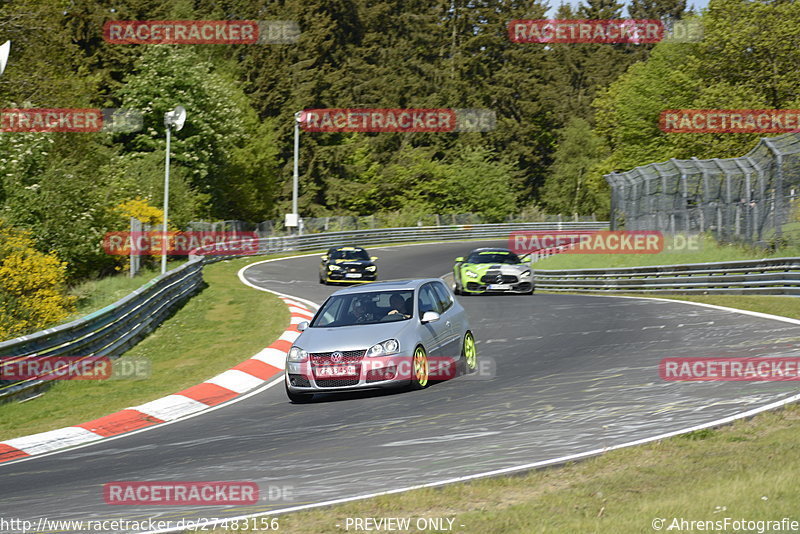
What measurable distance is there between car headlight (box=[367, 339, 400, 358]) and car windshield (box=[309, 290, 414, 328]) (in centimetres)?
70

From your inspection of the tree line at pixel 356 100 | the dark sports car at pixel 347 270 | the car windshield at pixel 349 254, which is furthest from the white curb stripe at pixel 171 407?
the car windshield at pixel 349 254

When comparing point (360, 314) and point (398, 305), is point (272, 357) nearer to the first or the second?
point (360, 314)

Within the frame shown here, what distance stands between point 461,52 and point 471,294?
7166 cm

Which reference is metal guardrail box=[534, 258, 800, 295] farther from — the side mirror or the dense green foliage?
the dense green foliage

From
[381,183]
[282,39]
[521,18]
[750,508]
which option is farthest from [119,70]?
[750,508]

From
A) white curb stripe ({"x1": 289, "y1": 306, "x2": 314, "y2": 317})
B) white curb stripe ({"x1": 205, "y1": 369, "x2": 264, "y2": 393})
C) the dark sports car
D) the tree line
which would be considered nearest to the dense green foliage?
the tree line

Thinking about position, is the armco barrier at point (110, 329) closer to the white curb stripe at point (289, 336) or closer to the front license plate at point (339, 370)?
the white curb stripe at point (289, 336)

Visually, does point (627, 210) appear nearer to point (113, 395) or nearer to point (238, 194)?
point (113, 395)

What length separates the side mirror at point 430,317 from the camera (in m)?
12.4

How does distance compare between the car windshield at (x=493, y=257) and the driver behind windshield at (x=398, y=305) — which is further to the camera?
the car windshield at (x=493, y=257)

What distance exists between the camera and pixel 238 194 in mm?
67938

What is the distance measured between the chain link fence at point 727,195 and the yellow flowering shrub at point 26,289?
16.6m

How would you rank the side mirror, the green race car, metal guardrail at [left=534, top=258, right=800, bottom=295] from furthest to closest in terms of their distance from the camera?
the green race car < metal guardrail at [left=534, top=258, right=800, bottom=295] < the side mirror

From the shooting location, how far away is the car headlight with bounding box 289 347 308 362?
12.0 meters
